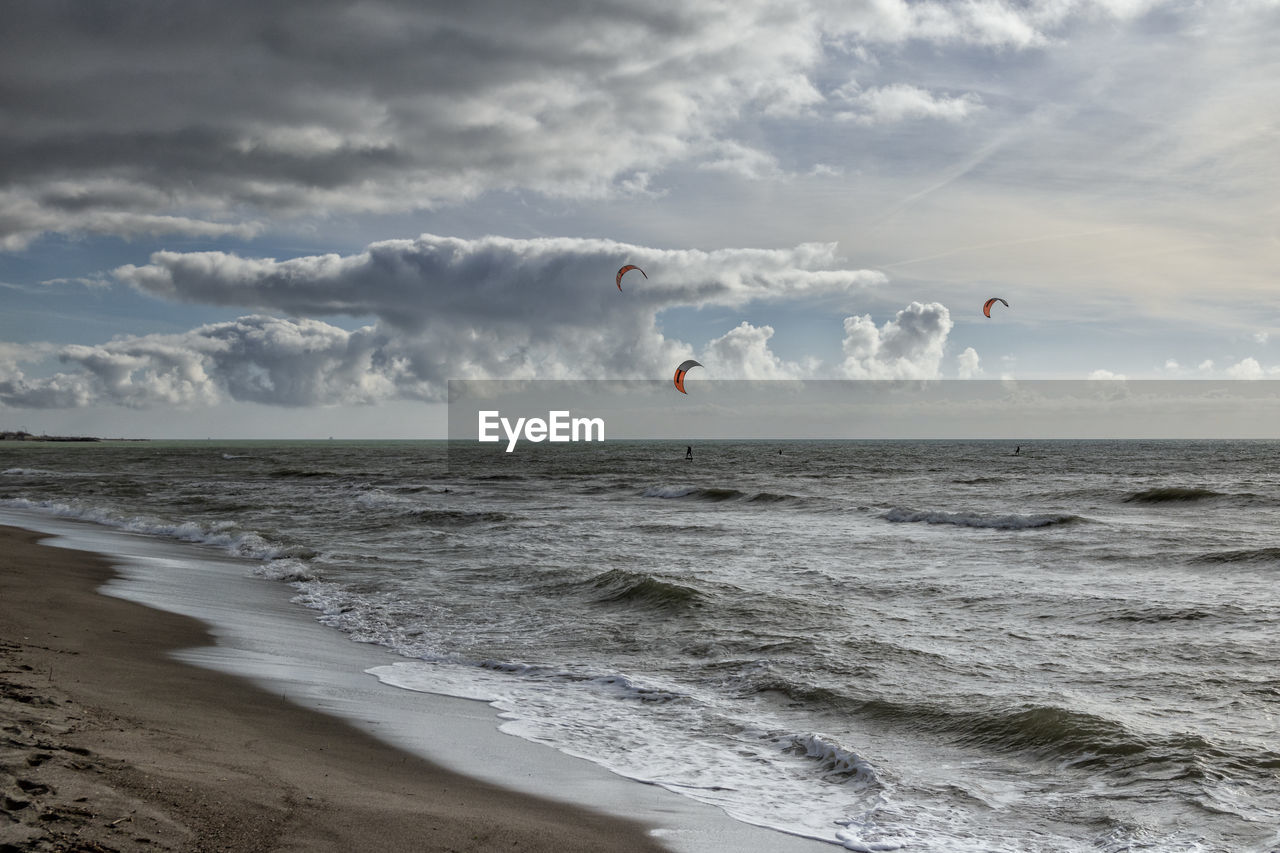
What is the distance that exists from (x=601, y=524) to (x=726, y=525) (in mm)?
4300

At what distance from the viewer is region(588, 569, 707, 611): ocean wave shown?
1438 centimetres

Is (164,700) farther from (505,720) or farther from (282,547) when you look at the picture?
(282,547)

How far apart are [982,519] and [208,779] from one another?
27.7m

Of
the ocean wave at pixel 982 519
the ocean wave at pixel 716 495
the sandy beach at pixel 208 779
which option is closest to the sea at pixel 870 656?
the ocean wave at pixel 982 519

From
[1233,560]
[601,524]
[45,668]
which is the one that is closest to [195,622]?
[45,668]

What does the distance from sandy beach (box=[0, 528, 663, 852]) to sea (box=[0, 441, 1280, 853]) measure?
1.59m

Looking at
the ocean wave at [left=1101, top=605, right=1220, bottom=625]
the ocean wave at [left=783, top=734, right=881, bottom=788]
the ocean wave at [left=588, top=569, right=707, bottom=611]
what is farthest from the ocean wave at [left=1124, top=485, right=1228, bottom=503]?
the ocean wave at [left=783, top=734, right=881, bottom=788]

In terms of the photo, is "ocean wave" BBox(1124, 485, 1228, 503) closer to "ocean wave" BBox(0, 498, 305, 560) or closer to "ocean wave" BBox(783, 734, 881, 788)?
"ocean wave" BBox(0, 498, 305, 560)

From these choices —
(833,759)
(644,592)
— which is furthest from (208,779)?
(644,592)

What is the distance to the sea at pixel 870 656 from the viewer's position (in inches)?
263

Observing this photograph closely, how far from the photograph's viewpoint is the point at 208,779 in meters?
5.24

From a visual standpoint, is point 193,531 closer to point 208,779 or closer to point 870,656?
point 870,656

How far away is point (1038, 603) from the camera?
1437cm

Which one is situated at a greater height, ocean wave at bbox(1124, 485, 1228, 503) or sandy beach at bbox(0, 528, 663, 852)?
sandy beach at bbox(0, 528, 663, 852)
